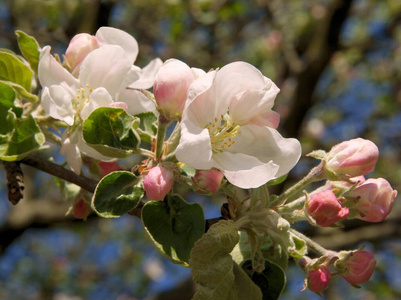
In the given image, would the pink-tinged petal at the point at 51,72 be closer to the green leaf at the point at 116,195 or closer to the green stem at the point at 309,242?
the green leaf at the point at 116,195

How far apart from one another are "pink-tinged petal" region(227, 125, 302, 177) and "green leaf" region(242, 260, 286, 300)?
0.21m

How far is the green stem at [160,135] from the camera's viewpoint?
0.97 metres

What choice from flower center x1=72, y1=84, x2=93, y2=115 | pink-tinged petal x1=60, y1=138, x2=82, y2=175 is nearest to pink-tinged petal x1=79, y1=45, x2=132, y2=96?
flower center x1=72, y1=84, x2=93, y2=115

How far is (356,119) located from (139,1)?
2.29 metres

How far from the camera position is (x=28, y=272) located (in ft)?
18.0

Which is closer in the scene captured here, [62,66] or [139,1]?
[62,66]

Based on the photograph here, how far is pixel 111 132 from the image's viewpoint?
965mm

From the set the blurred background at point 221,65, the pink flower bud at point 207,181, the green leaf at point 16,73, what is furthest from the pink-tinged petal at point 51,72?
the blurred background at point 221,65

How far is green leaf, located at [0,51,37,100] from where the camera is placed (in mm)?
1132

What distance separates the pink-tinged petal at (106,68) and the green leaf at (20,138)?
5.7 inches

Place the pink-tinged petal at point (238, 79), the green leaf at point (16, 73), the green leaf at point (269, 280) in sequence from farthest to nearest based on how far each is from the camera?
1. the green leaf at point (16, 73)
2. the green leaf at point (269, 280)
3. the pink-tinged petal at point (238, 79)

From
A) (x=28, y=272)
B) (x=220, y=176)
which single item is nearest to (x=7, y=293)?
(x=28, y=272)

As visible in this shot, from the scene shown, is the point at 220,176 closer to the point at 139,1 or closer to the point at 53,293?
the point at 139,1

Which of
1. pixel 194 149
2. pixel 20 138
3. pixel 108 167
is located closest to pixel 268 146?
pixel 194 149
